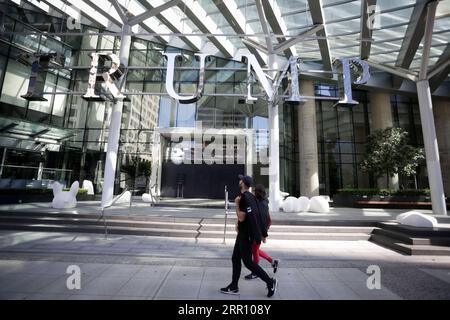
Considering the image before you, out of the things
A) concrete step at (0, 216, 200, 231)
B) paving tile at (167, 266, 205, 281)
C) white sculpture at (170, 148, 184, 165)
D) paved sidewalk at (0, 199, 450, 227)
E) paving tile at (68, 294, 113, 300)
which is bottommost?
paving tile at (167, 266, 205, 281)

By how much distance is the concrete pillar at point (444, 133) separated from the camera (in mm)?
21344

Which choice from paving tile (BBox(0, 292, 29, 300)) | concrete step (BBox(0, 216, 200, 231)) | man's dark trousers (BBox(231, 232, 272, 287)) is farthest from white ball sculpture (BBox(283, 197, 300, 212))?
paving tile (BBox(0, 292, 29, 300))

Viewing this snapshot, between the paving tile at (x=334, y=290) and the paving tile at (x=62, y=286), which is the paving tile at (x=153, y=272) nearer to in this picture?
the paving tile at (x=62, y=286)

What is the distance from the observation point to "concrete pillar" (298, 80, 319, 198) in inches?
773

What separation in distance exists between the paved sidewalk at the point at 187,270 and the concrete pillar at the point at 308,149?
43.4 feet

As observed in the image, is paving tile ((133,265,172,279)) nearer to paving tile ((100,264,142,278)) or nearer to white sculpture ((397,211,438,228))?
paving tile ((100,264,142,278))

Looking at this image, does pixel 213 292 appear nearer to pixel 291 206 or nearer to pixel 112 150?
pixel 291 206

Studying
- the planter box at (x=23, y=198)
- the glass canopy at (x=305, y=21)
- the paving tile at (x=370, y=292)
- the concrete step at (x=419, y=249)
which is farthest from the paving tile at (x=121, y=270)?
the planter box at (x=23, y=198)

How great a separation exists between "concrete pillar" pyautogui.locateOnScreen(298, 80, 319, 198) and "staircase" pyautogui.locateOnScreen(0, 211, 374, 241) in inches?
473

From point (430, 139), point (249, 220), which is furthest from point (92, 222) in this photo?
point (430, 139)

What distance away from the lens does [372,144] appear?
1694cm

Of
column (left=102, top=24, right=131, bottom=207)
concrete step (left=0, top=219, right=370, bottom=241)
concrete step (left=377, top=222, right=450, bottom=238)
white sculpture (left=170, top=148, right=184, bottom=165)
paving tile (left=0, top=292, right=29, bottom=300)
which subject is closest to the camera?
paving tile (left=0, top=292, right=29, bottom=300)

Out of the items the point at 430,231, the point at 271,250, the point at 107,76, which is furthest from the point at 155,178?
the point at 430,231

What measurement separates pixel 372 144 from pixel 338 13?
9.42 m
